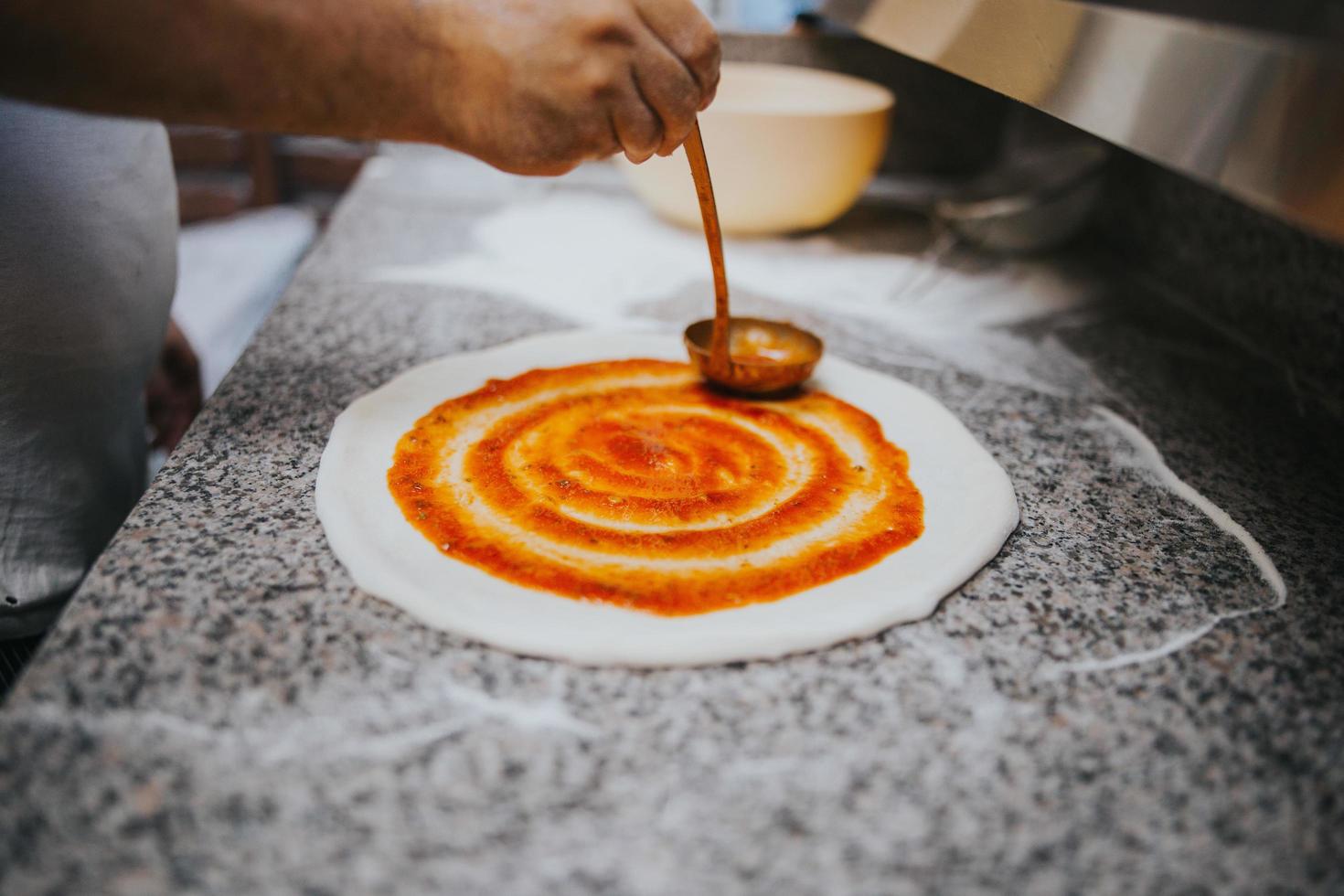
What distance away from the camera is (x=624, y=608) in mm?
609

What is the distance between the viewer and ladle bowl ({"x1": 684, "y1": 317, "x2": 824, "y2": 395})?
36.0 inches

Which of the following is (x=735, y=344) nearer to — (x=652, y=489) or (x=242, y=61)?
(x=652, y=489)

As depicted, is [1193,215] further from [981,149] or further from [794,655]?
[794,655]

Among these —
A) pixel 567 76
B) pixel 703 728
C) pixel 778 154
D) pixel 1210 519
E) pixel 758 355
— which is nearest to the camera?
pixel 703 728

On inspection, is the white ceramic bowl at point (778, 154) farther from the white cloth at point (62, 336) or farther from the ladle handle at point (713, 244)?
the white cloth at point (62, 336)

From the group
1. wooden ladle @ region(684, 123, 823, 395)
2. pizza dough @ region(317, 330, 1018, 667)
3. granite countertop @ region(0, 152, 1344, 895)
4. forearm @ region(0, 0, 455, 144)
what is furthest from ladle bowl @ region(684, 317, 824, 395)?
forearm @ region(0, 0, 455, 144)

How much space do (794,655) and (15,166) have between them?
0.82 m

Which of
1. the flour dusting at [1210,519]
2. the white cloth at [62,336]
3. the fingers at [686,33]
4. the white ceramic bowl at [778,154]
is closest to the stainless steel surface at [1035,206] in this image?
the white ceramic bowl at [778,154]

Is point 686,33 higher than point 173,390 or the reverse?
higher

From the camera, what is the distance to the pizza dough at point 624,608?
0.58m

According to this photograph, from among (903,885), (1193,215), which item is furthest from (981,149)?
(903,885)

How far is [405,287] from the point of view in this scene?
3.84 feet

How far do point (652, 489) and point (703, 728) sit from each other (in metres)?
0.26

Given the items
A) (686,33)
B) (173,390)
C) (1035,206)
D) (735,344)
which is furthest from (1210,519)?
(173,390)
